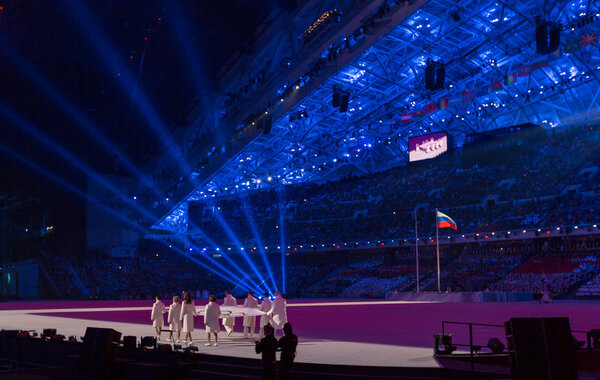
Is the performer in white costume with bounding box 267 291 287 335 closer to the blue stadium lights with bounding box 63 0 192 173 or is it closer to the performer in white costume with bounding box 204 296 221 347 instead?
the performer in white costume with bounding box 204 296 221 347

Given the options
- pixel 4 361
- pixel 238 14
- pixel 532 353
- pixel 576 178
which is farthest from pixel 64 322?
pixel 576 178

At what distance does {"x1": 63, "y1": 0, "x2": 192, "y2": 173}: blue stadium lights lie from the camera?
33.9 metres

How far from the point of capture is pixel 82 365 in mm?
11406

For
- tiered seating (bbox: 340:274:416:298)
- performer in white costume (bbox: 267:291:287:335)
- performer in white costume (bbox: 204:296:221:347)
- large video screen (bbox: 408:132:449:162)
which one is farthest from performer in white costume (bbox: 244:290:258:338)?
large video screen (bbox: 408:132:449:162)

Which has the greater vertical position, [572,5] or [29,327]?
[572,5]

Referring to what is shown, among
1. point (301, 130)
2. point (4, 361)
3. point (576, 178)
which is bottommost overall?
point (4, 361)

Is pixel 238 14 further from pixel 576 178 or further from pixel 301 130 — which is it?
pixel 576 178

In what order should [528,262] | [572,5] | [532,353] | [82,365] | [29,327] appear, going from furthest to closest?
[528,262], [572,5], [29,327], [82,365], [532,353]

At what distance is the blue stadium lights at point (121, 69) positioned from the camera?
33938 millimetres

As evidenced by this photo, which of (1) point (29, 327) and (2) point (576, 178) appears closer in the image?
(1) point (29, 327)

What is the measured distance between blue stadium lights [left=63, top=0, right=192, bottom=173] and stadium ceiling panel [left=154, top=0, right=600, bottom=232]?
15.6ft

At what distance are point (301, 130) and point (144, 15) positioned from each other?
51.2 ft

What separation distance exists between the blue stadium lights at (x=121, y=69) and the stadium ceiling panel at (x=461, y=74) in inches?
187

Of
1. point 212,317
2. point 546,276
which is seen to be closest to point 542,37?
point 546,276
